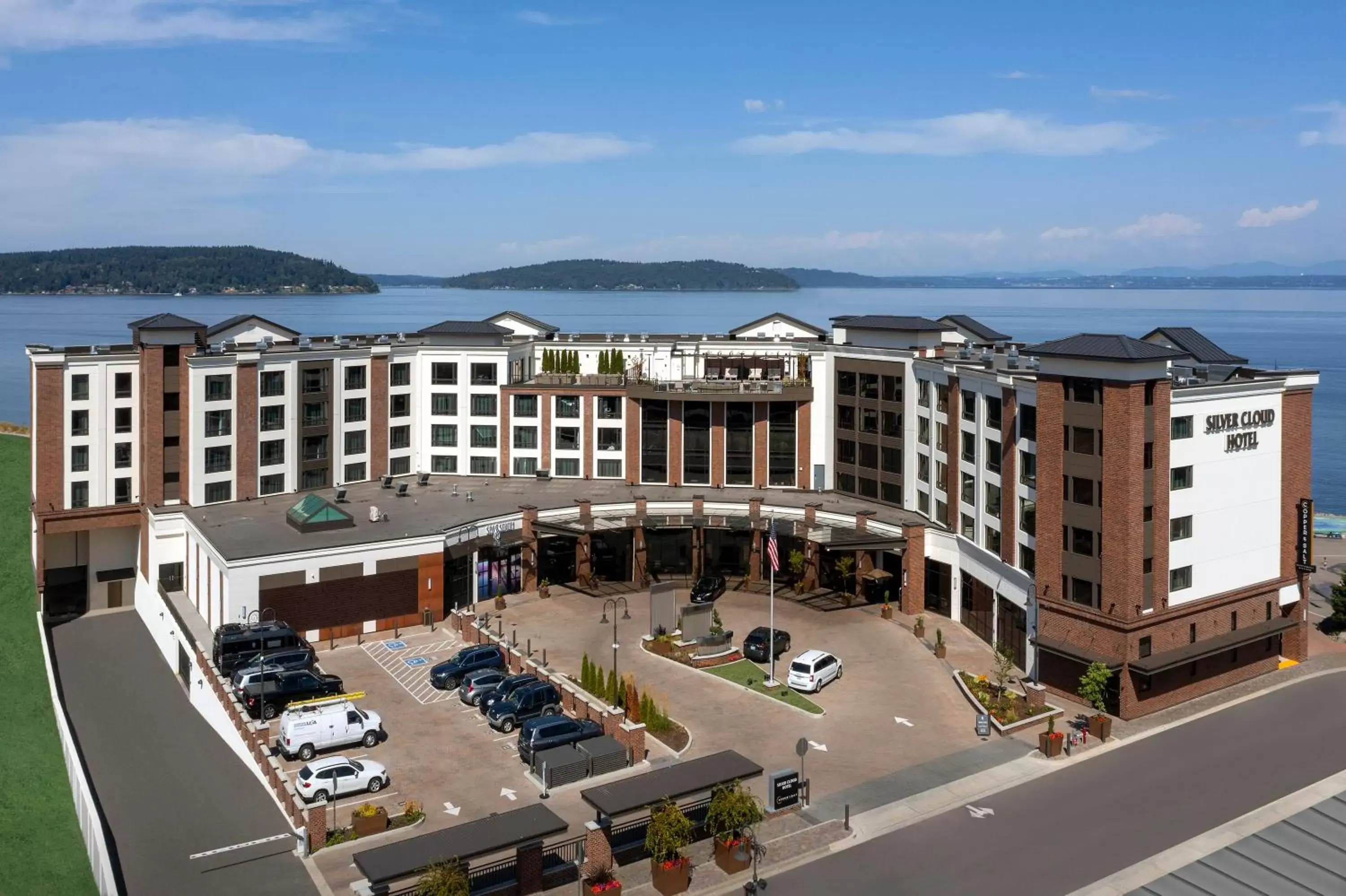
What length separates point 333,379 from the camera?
70.6 m

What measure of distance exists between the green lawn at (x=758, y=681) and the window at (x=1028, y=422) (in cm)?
1593

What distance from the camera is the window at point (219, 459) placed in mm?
65062

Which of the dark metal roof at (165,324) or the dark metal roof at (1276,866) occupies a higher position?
the dark metal roof at (165,324)

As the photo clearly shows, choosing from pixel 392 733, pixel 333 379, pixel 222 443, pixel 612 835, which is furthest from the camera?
pixel 333 379

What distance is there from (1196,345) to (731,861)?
41953 millimetres

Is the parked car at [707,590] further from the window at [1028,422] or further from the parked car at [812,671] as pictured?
the window at [1028,422]

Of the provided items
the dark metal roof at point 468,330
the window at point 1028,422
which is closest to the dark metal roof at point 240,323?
the dark metal roof at point 468,330

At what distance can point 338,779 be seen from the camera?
37562 mm

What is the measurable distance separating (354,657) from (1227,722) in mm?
39424

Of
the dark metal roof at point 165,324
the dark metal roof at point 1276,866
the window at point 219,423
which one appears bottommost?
the dark metal roof at point 1276,866

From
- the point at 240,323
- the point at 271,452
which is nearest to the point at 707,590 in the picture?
the point at 271,452

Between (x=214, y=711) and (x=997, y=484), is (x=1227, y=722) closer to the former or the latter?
(x=997, y=484)

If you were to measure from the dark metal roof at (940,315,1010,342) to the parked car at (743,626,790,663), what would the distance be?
30709 millimetres

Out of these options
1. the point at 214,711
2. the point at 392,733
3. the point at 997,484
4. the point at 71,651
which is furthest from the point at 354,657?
the point at 997,484
